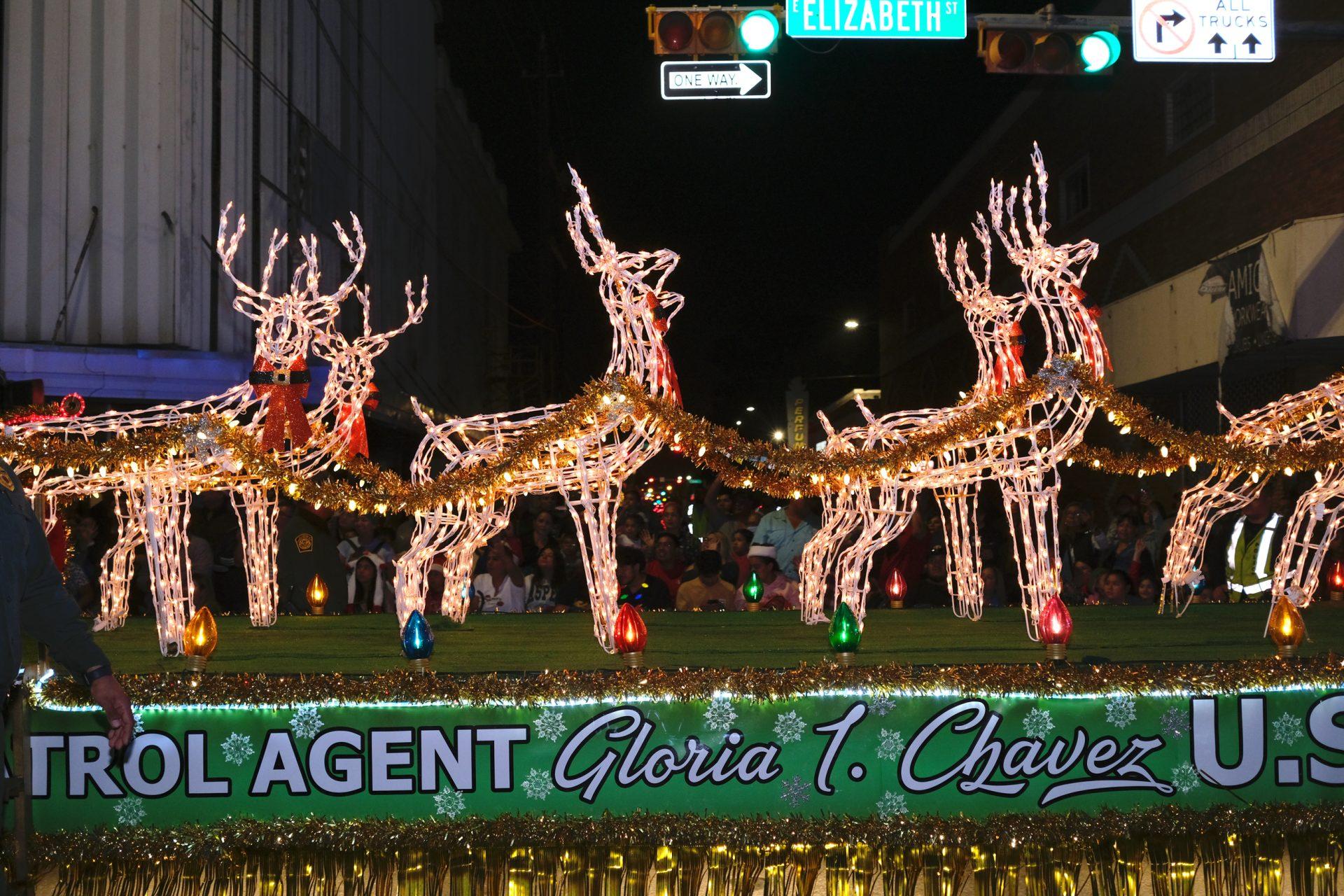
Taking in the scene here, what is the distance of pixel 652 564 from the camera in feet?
35.5

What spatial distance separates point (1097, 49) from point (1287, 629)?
20.9 ft

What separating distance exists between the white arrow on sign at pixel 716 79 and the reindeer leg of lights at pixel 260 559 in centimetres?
446

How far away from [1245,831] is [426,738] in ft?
10.2

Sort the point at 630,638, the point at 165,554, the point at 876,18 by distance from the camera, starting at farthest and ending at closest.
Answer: the point at 876,18 → the point at 165,554 → the point at 630,638

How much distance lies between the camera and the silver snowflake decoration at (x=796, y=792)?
4.90 m

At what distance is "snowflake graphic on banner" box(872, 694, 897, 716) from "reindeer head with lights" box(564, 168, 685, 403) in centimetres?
256

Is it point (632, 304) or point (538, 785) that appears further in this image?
point (632, 304)

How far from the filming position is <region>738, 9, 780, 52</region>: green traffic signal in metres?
10.1

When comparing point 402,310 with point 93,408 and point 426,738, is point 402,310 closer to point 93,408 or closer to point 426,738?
point 93,408

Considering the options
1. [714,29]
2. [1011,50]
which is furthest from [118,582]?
[1011,50]

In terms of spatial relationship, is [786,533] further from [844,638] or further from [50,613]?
[50,613]

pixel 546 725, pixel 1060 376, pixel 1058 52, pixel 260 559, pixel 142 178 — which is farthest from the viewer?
pixel 142 178


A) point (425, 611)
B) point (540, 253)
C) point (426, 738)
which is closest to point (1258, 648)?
point (426, 738)

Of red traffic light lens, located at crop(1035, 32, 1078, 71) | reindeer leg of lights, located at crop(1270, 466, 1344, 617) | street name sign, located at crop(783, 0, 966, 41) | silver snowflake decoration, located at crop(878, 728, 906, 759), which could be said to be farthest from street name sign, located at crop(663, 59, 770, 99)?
silver snowflake decoration, located at crop(878, 728, 906, 759)
